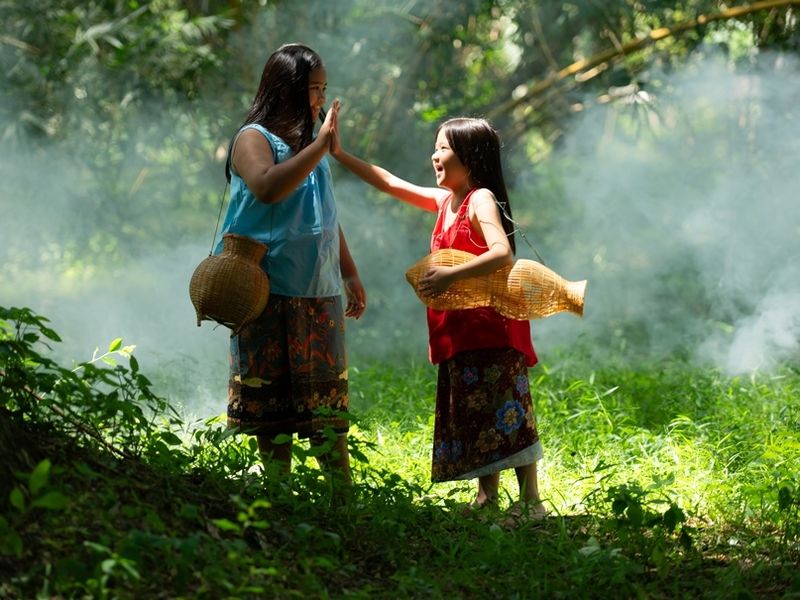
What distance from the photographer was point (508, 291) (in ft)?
11.6

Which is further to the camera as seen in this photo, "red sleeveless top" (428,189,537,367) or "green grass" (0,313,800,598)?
"red sleeveless top" (428,189,537,367)

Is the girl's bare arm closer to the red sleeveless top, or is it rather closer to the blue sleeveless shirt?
the red sleeveless top

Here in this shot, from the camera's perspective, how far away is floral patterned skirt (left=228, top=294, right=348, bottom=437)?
3424 millimetres

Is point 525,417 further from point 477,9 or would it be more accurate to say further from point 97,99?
point 97,99

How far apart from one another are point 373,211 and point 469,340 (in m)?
4.16

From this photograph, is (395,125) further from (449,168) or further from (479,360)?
(479,360)

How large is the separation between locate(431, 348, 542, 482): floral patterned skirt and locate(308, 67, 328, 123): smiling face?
990mm

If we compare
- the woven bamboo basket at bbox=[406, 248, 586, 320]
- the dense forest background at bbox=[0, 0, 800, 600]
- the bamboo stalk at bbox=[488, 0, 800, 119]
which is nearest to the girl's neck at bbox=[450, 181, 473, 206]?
the woven bamboo basket at bbox=[406, 248, 586, 320]

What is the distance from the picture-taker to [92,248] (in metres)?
8.73

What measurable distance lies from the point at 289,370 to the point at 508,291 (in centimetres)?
78

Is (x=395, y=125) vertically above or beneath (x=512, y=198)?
beneath

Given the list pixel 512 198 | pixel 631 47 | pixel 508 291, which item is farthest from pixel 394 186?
pixel 512 198

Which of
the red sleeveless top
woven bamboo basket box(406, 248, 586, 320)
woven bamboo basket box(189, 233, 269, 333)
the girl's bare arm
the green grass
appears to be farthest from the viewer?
the girl's bare arm

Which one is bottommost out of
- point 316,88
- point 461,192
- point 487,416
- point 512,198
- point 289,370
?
point 487,416
